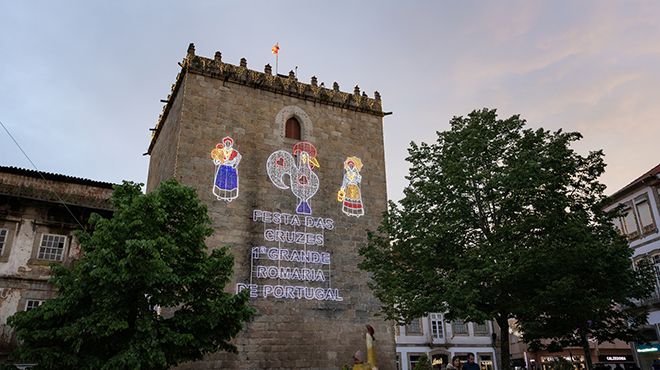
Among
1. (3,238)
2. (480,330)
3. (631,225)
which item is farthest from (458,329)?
(3,238)

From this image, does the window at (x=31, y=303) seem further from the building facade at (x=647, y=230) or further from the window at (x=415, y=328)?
the building facade at (x=647, y=230)

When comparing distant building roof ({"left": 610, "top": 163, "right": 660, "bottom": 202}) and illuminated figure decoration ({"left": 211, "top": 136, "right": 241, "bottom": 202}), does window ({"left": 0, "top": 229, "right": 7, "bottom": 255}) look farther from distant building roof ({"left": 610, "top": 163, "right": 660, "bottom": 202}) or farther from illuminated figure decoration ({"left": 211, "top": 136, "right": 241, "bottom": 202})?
distant building roof ({"left": 610, "top": 163, "right": 660, "bottom": 202})

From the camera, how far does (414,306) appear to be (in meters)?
15.9

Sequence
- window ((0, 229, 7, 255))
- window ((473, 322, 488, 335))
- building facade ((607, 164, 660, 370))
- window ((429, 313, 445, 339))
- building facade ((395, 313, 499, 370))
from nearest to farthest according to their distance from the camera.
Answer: window ((0, 229, 7, 255))
building facade ((607, 164, 660, 370))
building facade ((395, 313, 499, 370))
window ((429, 313, 445, 339))
window ((473, 322, 488, 335))

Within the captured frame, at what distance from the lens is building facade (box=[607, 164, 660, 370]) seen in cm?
2577

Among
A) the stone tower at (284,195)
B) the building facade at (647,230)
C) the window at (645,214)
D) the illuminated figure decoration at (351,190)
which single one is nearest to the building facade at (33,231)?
the stone tower at (284,195)

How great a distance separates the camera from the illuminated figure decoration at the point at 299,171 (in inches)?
912

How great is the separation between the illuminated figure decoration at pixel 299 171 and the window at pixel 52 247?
9430 mm

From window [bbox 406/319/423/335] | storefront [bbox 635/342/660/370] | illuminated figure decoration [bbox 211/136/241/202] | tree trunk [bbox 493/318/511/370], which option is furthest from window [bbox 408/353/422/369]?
illuminated figure decoration [bbox 211/136/241/202]

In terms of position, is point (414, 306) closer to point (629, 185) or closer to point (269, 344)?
point (269, 344)

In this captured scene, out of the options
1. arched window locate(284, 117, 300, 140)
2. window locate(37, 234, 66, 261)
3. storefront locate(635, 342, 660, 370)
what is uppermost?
arched window locate(284, 117, 300, 140)

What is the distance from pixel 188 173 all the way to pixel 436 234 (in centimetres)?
1120

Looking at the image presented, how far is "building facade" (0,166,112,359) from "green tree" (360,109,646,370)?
43.7ft

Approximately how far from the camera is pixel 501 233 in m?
15.7
